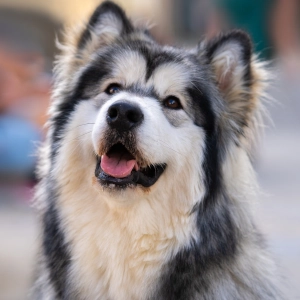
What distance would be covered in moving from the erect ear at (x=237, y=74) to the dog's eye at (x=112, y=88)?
0.57 m

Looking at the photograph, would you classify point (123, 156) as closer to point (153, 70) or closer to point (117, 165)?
point (117, 165)

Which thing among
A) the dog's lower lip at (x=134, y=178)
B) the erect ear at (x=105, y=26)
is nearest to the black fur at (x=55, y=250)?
the dog's lower lip at (x=134, y=178)

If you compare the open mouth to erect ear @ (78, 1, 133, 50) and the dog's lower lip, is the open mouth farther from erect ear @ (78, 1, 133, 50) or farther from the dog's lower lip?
erect ear @ (78, 1, 133, 50)

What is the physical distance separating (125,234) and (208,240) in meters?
0.44

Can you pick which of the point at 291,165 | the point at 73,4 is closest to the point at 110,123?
the point at 291,165

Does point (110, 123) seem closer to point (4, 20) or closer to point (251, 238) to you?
point (251, 238)

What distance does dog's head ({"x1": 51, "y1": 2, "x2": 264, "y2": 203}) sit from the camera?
3.81 metres

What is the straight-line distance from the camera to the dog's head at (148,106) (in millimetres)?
3814

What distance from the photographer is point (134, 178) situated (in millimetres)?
3893

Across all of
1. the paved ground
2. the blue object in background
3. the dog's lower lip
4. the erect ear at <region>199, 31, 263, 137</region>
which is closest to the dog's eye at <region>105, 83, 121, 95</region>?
the dog's lower lip

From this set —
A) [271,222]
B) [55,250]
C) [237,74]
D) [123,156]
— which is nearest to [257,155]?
[271,222]

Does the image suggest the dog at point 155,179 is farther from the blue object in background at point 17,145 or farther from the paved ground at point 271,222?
the blue object in background at point 17,145

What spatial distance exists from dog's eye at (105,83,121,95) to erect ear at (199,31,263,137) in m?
0.57

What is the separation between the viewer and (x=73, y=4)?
14.8 m
